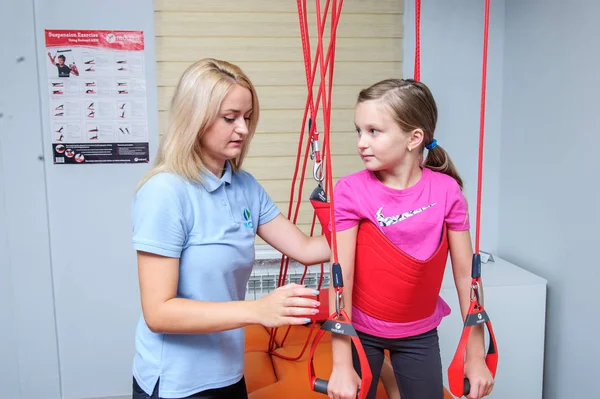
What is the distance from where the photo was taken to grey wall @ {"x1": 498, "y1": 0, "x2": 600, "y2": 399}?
7.24ft

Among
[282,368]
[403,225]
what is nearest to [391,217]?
[403,225]

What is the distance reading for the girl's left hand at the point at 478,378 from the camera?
53.9 inches

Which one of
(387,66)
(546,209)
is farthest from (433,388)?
(387,66)

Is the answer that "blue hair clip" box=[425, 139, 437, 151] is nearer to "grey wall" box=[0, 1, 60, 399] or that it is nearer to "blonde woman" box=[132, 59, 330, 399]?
"blonde woman" box=[132, 59, 330, 399]

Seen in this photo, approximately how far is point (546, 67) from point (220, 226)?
1905 mm

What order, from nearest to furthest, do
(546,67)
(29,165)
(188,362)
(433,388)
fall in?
(188,362), (433,388), (546,67), (29,165)

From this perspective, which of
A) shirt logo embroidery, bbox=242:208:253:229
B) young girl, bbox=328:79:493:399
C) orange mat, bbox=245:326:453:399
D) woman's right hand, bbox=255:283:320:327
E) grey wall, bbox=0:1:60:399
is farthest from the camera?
grey wall, bbox=0:1:60:399

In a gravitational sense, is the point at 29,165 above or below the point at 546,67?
below

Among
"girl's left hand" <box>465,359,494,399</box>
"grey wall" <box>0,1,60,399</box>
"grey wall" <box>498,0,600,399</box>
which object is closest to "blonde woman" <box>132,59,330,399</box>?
"girl's left hand" <box>465,359,494,399</box>

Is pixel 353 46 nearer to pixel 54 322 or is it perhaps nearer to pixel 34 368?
pixel 54 322

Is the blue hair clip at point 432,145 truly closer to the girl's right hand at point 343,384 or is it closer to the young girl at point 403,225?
the young girl at point 403,225

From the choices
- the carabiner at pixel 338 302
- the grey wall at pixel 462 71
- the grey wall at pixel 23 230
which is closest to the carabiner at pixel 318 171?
→ the carabiner at pixel 338 302

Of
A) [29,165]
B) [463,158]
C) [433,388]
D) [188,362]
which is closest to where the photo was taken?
[188,362]

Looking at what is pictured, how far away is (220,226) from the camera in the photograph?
1336mm
